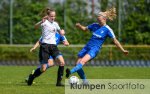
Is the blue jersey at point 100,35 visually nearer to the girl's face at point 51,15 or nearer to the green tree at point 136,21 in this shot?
the girl's face at point 51,15

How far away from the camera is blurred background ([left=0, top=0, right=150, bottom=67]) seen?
32.9 m

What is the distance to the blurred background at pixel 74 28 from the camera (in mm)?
32906

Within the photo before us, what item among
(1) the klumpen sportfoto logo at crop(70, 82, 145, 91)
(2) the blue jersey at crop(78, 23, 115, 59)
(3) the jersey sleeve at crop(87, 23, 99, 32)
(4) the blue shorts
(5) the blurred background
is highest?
(3) the jersey sleeve at crop(87, 23, 99, 32)

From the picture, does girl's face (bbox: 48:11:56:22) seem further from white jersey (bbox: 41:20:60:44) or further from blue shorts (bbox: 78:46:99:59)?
blue shorts (bbox: 78:46:99:59)

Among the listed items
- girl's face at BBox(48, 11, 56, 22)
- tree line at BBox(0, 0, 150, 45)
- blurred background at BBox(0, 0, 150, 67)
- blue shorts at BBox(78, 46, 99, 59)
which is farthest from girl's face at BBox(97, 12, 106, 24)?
tree line at BBox(0, 0, 150, 45)

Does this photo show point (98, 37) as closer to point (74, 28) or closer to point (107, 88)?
point (107, 88)

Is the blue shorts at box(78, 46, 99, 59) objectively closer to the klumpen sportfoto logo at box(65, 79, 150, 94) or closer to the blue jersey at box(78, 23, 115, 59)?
the blue jersey at box(78, 23, 115, 59)

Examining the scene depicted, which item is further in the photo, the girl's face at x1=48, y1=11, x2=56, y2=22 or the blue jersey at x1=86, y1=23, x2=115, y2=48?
the girl's face at x1=48, y1=11, x2=56, y2=22

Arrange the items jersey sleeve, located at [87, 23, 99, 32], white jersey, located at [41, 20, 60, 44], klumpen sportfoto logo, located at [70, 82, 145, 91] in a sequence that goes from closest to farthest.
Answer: klumpen sportfoto logo, located at [70, 82, 145, 91], jersey sleeve, located at [87, 23, 99, 32], white jersey, located at [41, 20, 60, 44]

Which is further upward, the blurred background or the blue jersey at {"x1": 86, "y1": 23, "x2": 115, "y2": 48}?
the blue jersey at {"x1": 86, "y1": 23, "x2": 115, "y2": 48}

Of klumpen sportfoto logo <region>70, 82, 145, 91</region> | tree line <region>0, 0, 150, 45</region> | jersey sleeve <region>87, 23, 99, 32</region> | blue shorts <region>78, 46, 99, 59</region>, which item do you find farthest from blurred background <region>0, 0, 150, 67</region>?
klumpen sportfoto logo <region>70, 82, 145, 91</region>

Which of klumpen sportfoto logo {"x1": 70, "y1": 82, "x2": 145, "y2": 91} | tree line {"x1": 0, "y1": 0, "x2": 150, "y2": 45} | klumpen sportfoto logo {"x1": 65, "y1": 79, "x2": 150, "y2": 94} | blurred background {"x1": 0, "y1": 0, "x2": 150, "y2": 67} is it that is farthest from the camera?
tree line {"x1": 0, "y1": 0, "x2": 150, "y2": 45}

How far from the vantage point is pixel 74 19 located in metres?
36.4

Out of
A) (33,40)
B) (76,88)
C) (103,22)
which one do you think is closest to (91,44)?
(103,22)
